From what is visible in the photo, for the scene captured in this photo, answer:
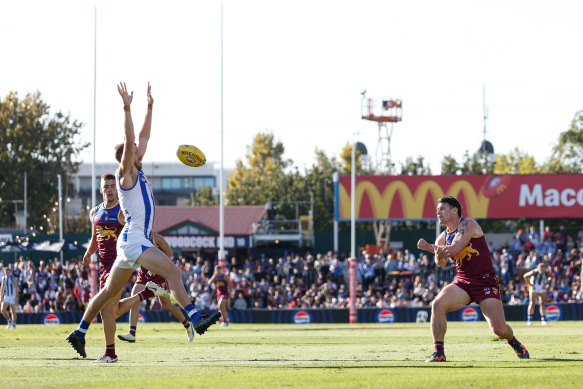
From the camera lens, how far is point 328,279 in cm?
Answer: 4438

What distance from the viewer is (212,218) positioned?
192 feet

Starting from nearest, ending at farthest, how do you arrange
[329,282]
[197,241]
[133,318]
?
[133,318]
[329,282]
[197,241]

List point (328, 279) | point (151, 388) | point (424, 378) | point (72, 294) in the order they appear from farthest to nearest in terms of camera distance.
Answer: point (328, 279) < point (72, 294) < point (424, 378) < point (151, 388)

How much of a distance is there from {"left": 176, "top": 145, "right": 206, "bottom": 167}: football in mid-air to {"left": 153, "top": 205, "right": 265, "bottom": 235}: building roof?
1604 inches

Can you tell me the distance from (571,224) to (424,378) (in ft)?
166

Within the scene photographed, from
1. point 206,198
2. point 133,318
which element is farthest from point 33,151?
point 133,318

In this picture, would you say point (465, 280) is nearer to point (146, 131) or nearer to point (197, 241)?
point (146, 131)

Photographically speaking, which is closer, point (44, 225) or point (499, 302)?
point (499, 302)

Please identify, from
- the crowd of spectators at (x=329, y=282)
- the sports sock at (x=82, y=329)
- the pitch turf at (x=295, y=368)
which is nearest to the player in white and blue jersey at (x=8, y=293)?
the crowd of spectators at (x=329, y=282)

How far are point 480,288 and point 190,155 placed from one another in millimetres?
4921

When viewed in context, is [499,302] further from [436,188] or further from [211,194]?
[211,194]

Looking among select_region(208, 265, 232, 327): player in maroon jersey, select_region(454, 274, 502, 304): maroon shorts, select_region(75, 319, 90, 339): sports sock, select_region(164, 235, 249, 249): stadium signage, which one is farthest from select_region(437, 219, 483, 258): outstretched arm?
select_region(164, 235, 249, 249): stadium signage

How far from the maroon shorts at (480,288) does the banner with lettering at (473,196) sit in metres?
36.2

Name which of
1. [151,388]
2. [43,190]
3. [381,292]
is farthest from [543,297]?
[43,190]
